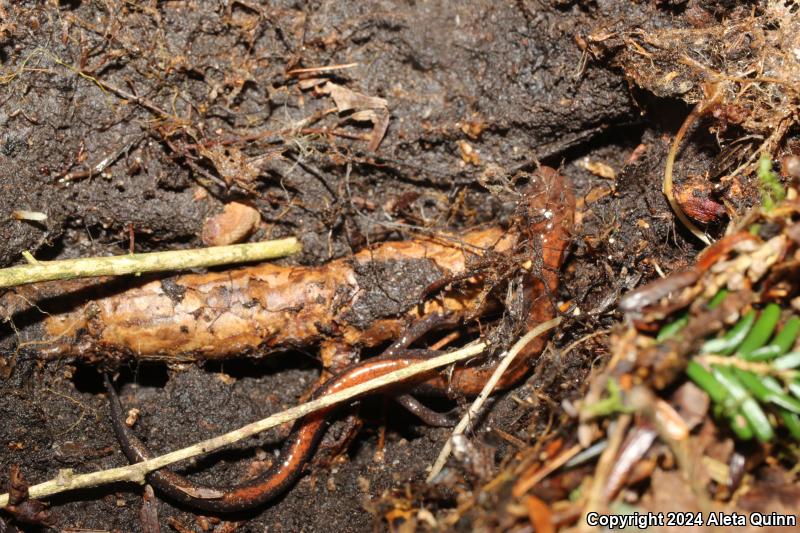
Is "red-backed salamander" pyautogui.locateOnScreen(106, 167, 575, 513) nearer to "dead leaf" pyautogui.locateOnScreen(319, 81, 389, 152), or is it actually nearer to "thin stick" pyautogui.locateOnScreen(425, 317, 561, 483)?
"thin stick" pyautogui.locateOnScreen(425, 317, 561, 483)

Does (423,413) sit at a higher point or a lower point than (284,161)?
lower

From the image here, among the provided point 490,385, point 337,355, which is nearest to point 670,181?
point 490,385

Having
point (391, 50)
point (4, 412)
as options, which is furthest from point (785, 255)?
point (4, 412)

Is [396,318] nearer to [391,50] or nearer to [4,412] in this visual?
[391,50]

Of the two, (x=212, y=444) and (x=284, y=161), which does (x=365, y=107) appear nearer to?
(x=284, y=161)

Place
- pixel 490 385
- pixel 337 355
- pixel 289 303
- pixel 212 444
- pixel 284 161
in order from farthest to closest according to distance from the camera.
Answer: pixel 284 161
pixel 337 355
pixel 289 303
pixel 212 444
pixel 490 385

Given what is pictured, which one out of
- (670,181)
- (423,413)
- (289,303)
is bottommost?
(423,413)

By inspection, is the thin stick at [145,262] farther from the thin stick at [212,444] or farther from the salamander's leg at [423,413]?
the salamander's leg at [423,413]
